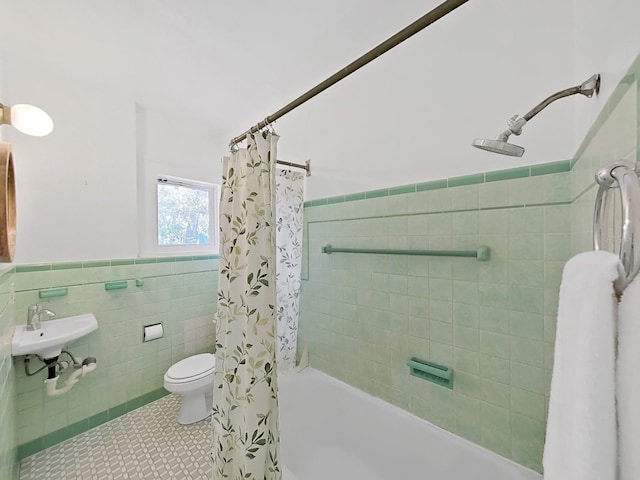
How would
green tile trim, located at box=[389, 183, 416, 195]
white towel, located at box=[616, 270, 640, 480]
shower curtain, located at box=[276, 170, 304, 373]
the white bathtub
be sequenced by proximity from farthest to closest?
shower curtain, located at box=[276, 170, 304, 373] < green tile trim, located at box=[389, 183, 416, 195] < the white bathtub < white towel, located at box=[616, 270, 640, 480]

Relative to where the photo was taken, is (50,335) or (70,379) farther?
(70,379)

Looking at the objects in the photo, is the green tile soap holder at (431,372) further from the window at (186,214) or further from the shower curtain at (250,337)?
the window at (186,214)

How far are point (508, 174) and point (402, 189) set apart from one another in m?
0.50

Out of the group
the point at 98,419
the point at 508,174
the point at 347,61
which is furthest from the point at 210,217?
the point at 508,174

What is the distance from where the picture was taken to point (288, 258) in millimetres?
1937

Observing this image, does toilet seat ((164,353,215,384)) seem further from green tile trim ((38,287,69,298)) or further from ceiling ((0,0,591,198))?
ceiling ((0,0,591,198))

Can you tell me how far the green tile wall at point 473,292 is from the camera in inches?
42.0

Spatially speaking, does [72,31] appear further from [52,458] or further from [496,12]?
[52,458]

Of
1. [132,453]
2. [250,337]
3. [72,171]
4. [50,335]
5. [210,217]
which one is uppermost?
[72,171]

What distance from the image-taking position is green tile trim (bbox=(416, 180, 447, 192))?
1347 millimetres

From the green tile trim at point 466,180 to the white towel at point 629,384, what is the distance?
3.55 ft

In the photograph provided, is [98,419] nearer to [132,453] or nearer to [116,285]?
[132,453]

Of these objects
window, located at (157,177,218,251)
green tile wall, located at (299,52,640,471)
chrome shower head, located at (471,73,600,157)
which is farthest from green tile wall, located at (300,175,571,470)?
window, located at (157,177,218,251)

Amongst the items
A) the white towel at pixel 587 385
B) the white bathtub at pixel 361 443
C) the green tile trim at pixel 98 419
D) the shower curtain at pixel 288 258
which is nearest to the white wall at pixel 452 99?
the shower curtain at pixel 288 258
